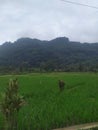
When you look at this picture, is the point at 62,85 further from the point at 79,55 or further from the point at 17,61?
the point at 79,55

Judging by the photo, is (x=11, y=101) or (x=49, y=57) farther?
(x=49, y=57)

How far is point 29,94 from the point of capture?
18359 millimetres

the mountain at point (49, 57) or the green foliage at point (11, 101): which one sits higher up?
the mountain at point (49, 57)

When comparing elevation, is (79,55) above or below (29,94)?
above

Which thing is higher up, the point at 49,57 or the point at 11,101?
the point at 49,57

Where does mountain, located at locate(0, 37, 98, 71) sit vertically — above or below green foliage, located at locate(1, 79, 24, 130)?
above

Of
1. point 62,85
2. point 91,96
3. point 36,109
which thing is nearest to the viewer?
point 36,109

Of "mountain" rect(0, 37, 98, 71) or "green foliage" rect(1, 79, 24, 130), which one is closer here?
"green foliage" rect(1, 79, 24, 130)

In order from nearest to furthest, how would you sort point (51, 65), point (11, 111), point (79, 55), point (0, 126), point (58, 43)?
point (11, 111)
point (0, 126)
point (51, 65)
point (79, 55)
point (58, 43)

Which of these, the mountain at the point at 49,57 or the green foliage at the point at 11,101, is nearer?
the green foliage at the point at 11,101

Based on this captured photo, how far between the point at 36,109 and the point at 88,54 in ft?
277

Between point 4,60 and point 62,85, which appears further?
point 4,60

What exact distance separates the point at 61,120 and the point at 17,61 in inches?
2873

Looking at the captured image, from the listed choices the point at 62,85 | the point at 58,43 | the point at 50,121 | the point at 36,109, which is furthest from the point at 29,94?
the point at 58,43
